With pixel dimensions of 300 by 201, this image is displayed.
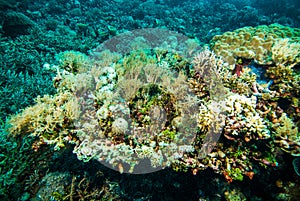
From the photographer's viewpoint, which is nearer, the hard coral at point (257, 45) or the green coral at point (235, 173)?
the green coral at point (235, 173)

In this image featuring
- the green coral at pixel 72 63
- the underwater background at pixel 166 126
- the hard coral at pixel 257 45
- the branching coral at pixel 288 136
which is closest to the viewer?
the underwater background at pixel 166 126

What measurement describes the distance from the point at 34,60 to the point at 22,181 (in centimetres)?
490

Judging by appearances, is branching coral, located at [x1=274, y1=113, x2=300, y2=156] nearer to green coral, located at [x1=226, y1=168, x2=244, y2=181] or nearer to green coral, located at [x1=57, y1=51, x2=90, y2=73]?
green coral, located at [x1=226, y1=168, x2=244, y2=181]

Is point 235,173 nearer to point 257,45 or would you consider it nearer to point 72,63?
point 257,45

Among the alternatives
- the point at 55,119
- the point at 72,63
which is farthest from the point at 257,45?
the point at 55,119

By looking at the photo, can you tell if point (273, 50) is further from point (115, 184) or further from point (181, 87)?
point (115, 184)

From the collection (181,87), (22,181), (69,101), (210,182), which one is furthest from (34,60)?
(210,182)

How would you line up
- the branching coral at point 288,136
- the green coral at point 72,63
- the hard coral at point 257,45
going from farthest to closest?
the green coral at point 72,63, the hard coral at point 257,45, the branching coral at point 288,136

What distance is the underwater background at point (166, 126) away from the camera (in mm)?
2787

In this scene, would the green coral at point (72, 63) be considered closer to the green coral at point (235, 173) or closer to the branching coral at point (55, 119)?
the branching coral at point (55, 119)

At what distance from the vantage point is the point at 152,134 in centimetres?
279

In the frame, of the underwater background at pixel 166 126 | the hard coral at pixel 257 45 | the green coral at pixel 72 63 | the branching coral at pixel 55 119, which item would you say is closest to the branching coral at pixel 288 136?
the underwater background at pixel 166 126

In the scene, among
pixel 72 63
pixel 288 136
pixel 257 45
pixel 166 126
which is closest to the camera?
pixel 166 126

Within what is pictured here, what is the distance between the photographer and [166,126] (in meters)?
2.85
